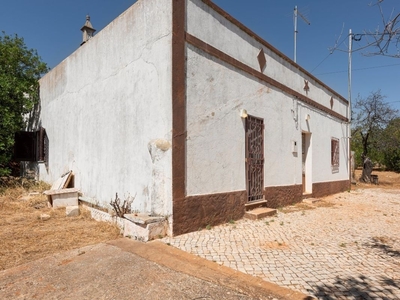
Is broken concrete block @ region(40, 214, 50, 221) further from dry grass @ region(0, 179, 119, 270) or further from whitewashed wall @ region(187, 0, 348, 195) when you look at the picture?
whitewashed wall @ region(187, 0, 348, 195)

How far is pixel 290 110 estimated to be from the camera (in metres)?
8.08

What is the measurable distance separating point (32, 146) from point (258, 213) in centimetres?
842

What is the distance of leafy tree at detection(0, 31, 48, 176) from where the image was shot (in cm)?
846

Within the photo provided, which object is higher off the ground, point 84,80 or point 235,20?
point 235,20

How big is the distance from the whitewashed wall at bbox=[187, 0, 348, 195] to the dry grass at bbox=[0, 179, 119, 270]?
196 centimetres

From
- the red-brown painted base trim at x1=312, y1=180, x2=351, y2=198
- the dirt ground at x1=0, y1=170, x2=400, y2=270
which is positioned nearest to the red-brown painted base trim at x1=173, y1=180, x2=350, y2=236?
the dirt ground at x1=0, y1=170, x2=400, y2=270

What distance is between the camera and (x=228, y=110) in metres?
5.66

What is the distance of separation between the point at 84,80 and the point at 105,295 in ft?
18.7

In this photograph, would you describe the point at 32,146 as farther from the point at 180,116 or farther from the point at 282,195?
the point at 282,195

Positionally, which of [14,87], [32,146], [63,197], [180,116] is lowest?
[63,197]

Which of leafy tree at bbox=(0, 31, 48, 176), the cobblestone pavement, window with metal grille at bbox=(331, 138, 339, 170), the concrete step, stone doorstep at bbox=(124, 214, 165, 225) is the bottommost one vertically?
the cobblestone pavement

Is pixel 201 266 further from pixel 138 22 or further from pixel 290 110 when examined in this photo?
pixel 290 110

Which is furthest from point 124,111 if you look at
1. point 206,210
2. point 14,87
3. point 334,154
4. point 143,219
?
point 334,154

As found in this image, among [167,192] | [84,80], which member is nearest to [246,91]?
[167,192]
